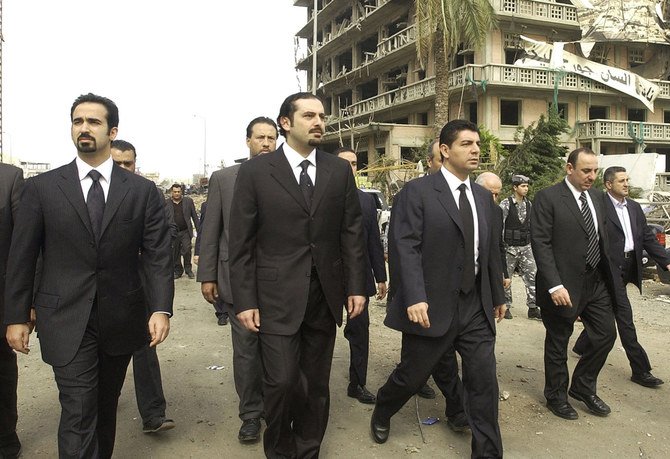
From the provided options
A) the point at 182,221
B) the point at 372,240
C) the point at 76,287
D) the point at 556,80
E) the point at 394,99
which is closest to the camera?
the point at 76,287

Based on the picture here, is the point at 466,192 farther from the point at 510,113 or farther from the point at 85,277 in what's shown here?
the point at 510,113

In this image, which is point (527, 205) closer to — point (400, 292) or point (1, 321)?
point (400, 292)

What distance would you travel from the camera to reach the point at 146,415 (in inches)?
146

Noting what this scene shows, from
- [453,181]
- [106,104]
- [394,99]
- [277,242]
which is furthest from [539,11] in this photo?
[106,104]

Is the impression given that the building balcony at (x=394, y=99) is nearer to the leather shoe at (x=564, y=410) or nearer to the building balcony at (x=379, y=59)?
the building balcony at (x=379, y=59)

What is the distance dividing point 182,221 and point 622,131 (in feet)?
88.1

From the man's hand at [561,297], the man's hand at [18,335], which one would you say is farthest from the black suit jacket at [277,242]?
the man's hand at [561,297]

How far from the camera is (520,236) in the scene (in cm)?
777

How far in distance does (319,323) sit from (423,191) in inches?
43.8

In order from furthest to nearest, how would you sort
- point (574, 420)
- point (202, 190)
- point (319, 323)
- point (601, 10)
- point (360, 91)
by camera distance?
point (202, 190) < point (360, 91) < point (601, 10) < point (574, 420) < point (319, 323)

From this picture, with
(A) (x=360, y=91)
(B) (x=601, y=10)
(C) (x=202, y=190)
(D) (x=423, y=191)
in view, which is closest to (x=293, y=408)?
(D) (x=423, y=191)

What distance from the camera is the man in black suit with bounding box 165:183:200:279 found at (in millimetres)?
10883

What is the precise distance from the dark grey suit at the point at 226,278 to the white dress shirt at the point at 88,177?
1120 millimetres

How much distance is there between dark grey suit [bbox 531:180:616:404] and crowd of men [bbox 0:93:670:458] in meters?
0.02
